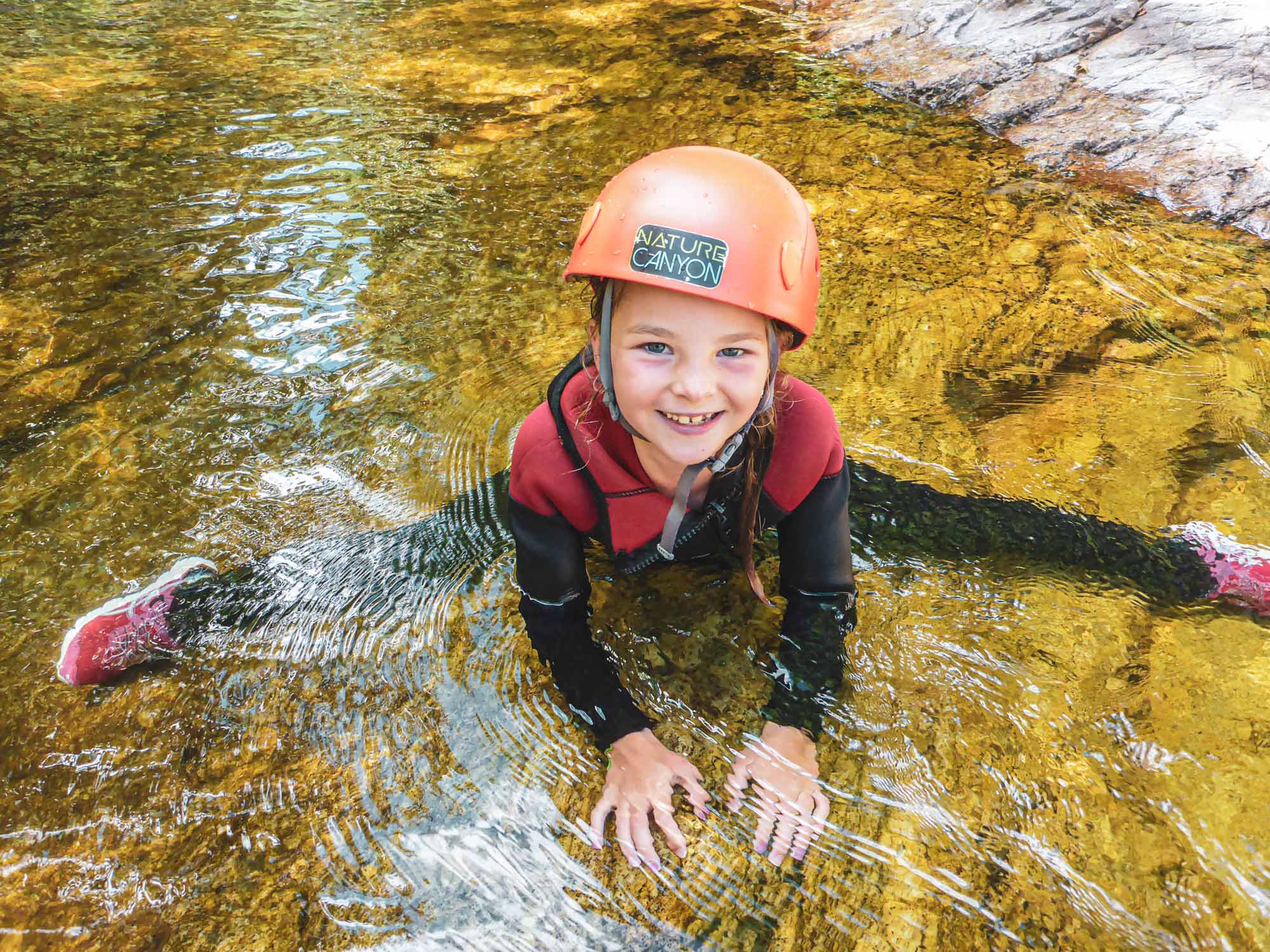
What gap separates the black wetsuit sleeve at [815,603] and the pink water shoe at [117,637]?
1761mm

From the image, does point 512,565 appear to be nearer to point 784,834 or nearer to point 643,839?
point 643,839

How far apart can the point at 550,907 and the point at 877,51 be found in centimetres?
620

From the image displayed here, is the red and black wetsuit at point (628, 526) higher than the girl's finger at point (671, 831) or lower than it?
higher

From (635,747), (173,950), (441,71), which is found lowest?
(173,950)

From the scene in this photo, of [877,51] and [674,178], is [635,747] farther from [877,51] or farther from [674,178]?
[877,51]

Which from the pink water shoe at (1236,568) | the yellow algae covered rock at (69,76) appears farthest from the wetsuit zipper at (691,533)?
the yellow algae covered rock at (69,76)

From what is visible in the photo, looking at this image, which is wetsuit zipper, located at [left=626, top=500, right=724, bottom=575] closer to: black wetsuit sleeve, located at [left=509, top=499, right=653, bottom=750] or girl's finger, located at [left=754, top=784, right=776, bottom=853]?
black wetsuit sleeve, located at [left=509, top=499, right=653, bottom=750]

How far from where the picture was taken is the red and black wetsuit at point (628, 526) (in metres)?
2.04

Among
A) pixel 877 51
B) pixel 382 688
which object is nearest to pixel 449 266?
pixel 382 688

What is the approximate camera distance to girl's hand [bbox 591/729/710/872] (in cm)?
195

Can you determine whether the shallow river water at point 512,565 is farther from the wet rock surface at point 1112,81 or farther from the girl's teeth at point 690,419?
the girl's teeth at point 690,419

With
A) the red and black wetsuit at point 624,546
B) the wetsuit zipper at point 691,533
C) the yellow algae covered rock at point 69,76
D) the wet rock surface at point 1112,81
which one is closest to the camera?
the red and black wetsuit at point 624,546

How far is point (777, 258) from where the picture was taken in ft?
5.76

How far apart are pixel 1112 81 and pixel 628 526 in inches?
196
